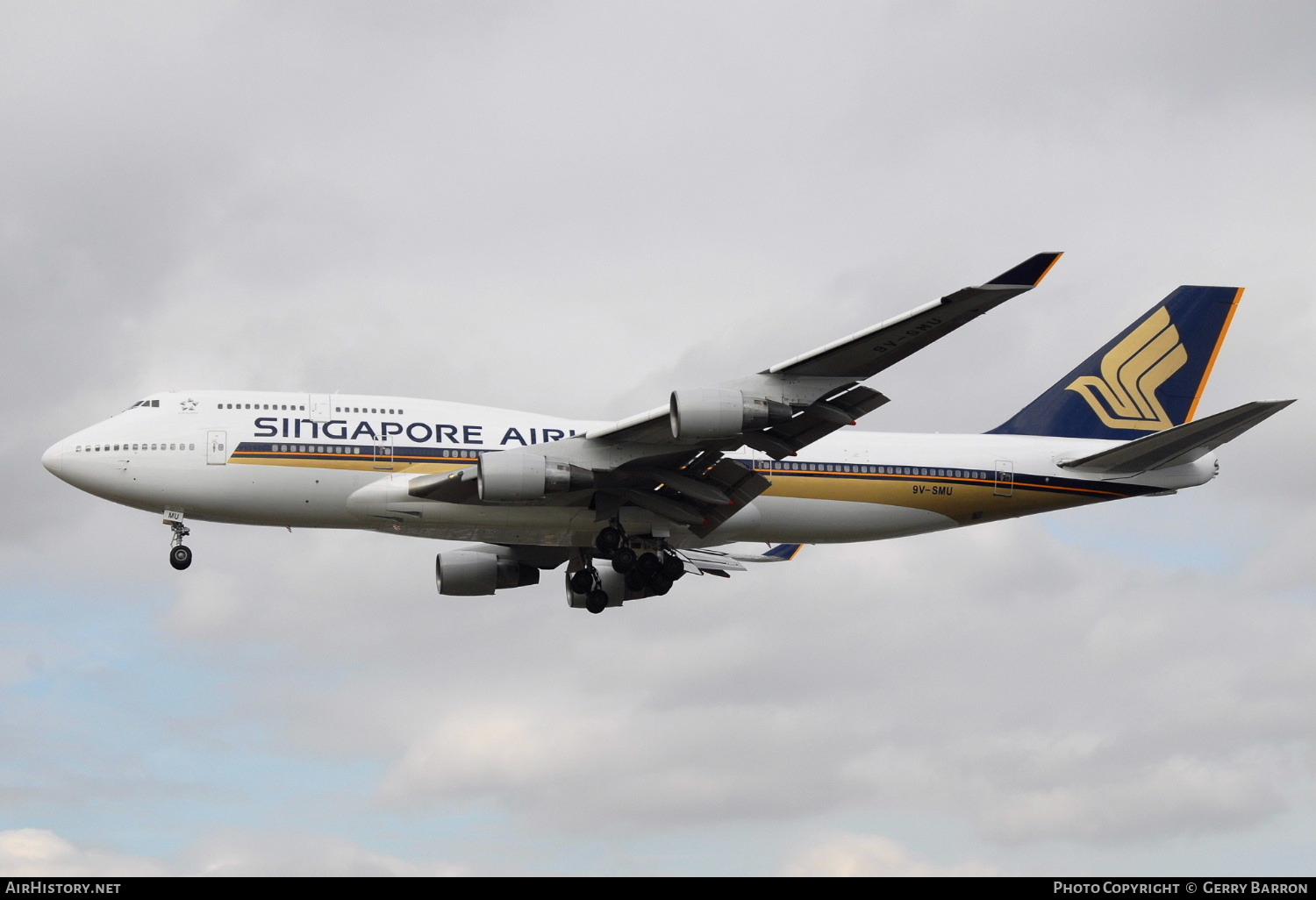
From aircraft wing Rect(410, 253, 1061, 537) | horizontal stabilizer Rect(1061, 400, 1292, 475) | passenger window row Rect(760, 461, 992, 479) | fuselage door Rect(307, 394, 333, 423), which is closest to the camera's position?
aircraft wing Rect(410, 253, 1061, 537)

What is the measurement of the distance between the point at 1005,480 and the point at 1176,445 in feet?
15.8

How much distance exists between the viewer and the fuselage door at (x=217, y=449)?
38719 mm

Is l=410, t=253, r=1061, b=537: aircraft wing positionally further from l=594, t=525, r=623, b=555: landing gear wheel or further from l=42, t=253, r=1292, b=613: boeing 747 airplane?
l=594, t=525, r=623, b=555: landing gear wheel

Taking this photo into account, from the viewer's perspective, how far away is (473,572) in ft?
150

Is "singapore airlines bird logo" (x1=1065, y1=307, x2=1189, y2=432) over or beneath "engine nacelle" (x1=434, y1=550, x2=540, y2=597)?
over

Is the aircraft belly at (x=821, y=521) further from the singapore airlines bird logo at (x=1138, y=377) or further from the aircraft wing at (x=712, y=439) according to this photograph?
the singapore airlines bird logo at (x=1138, y=377)

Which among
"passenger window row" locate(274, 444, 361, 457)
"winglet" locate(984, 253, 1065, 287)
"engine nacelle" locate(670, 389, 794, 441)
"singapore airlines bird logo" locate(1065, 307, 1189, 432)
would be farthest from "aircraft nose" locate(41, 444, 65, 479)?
"singapore airlines bird logo" locate(1065, 307, 1189, 432)

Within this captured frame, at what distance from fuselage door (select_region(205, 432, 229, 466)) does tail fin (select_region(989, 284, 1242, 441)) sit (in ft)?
74.8

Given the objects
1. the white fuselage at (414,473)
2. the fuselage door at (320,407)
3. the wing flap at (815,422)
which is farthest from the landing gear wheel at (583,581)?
the wing flap at (815,422)

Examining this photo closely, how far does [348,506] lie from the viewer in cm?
3881

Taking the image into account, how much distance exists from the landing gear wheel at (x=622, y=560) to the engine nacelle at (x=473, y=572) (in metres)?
6.61

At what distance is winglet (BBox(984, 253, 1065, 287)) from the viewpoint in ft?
100
